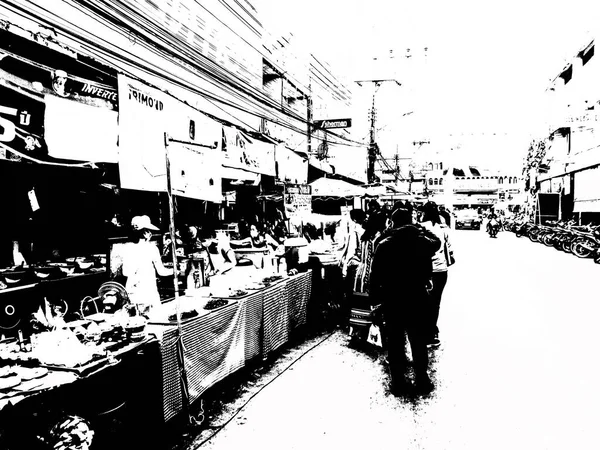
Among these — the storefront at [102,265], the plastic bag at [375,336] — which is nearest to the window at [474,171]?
the storefront at [102,265]

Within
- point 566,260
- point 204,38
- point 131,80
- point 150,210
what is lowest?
point 566,260

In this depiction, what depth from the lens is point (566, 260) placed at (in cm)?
1709

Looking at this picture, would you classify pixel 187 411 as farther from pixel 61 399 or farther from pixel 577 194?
pixel 577 194

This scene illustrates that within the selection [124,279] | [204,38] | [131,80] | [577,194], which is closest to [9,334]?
[124,279]

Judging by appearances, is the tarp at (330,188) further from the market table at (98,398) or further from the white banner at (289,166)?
the market table at (98,398)

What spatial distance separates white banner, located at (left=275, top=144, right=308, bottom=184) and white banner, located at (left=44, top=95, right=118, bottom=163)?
170 inches

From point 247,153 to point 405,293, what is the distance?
3.60 meters

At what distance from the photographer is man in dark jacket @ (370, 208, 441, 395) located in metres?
4.69

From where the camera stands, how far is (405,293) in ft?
15.3

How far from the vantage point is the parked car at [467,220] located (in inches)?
1753

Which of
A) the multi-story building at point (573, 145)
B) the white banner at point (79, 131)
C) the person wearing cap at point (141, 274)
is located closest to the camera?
the white banner at point (79, 131)

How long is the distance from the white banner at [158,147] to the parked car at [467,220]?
42868mm

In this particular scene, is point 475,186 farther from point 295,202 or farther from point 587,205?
point 295,202

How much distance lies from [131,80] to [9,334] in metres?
2.63
